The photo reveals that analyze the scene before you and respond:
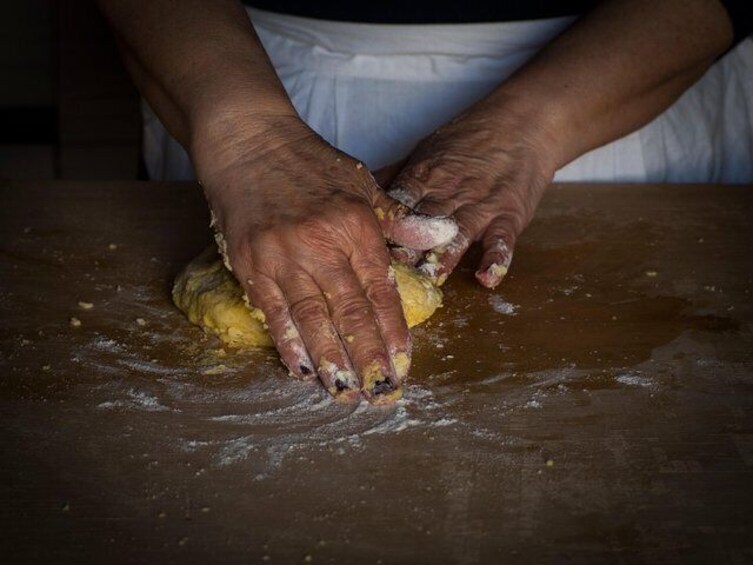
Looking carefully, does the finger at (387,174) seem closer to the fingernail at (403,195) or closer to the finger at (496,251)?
the fingernail at (403,195)

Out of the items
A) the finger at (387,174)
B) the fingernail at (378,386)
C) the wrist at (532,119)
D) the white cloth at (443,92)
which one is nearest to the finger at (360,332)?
the fingernail at (378,386)

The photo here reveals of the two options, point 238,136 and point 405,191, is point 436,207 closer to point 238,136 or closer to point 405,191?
point 405,191

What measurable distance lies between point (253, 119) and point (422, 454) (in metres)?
0.57

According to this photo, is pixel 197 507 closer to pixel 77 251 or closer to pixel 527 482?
pixel 527 482

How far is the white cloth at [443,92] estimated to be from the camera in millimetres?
2047

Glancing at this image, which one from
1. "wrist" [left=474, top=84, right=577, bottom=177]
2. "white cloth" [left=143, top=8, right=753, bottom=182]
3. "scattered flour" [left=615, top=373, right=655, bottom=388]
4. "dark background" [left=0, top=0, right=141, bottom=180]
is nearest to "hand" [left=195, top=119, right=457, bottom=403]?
"scattered flour" [left=615, top=373, right=655, bottom=388]

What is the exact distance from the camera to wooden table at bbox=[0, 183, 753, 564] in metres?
1.00

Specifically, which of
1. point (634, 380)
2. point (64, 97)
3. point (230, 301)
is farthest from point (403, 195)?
point (64, 97)

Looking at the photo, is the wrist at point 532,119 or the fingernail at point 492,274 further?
the wrist at point 532,119

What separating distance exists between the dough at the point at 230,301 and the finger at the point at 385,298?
0.08m

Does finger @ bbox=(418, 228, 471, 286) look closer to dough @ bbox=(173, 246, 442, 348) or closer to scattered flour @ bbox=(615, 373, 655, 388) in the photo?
dough @ bbox=(173, 246, 442, 348)

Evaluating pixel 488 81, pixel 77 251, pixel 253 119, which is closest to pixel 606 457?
pixel 253 119

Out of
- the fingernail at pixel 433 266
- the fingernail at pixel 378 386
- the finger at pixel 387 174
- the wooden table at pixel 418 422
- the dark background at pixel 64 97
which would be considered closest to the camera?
the wooden table at pixel 418 422

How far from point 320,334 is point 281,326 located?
0.06 metres
